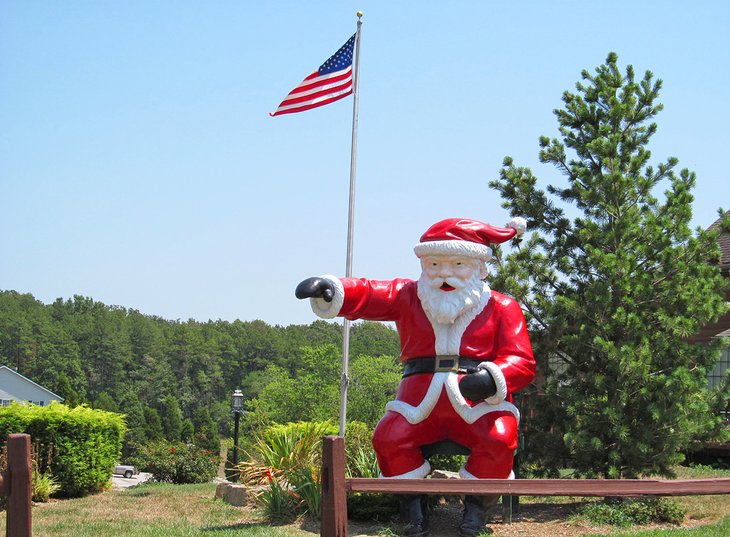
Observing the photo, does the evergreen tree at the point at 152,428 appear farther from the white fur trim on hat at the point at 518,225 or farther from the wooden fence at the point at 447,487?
the wooden fence at the point at 447,487

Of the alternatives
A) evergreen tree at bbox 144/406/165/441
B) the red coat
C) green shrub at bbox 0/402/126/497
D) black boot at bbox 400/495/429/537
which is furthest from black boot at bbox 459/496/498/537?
evergreen tree at bbox 144/406/165/441

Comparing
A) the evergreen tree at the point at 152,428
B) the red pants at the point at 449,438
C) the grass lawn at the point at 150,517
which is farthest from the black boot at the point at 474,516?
the evergreen tree at the point at 152,428

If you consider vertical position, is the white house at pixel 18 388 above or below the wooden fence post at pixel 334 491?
below

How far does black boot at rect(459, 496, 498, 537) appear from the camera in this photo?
766 centimetres

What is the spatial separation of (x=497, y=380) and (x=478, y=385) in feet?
0.57

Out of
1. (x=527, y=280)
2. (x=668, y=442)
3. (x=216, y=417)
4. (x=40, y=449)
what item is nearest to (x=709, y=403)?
(x=668, y=442)

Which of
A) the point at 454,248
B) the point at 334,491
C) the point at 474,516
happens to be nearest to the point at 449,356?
the point at 454,248

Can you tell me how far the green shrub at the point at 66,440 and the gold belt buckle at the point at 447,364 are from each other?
18.9 ft

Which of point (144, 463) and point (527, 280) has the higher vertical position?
point (527, 280)

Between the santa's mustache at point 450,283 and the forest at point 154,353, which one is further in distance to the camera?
the forest at point 154,353

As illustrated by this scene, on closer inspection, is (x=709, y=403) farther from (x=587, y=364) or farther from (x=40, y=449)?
(x=40, y=449)

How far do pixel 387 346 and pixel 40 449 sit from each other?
47.9 m

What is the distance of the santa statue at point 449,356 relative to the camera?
782 cm

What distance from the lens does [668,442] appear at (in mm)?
9344
